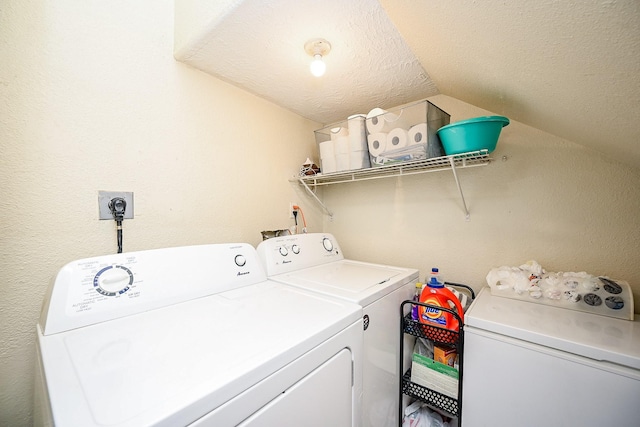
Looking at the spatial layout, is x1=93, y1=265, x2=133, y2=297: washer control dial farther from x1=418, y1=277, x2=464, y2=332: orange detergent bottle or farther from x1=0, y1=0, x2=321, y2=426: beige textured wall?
x1=418, y1=277, x2=464, y2=332: orange detergent bottle

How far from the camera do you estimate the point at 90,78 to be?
1.02 metres

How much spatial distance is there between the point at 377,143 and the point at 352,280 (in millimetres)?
825

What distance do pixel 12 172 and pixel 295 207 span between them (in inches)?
54.7

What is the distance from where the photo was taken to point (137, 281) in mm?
931

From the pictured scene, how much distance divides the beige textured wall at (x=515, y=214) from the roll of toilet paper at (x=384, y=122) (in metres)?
0.45

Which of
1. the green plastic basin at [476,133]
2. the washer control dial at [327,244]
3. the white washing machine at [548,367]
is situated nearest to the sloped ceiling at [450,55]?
the green plastic basin at [476,133]

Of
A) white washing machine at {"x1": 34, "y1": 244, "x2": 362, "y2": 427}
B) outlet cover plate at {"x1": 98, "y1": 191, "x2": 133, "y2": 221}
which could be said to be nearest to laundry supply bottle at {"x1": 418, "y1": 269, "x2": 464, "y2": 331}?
white washing machine at {"x1": 34, "y1": 244, "x2": 362, "y2": 427}

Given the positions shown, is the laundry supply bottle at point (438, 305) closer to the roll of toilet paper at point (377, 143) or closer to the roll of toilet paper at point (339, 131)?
the roll of toilet paper at point (377, 143)

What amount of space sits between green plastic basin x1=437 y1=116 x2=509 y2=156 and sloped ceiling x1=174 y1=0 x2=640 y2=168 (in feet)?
0.38

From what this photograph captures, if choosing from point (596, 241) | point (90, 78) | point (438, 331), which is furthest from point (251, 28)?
point (596, 241)

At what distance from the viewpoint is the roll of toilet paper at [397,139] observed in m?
1.37

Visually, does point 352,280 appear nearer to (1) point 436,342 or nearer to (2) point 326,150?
(1) point 436,342

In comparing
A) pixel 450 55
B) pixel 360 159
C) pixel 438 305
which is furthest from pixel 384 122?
pixel 438 305

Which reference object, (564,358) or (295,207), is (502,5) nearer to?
(564,358)
